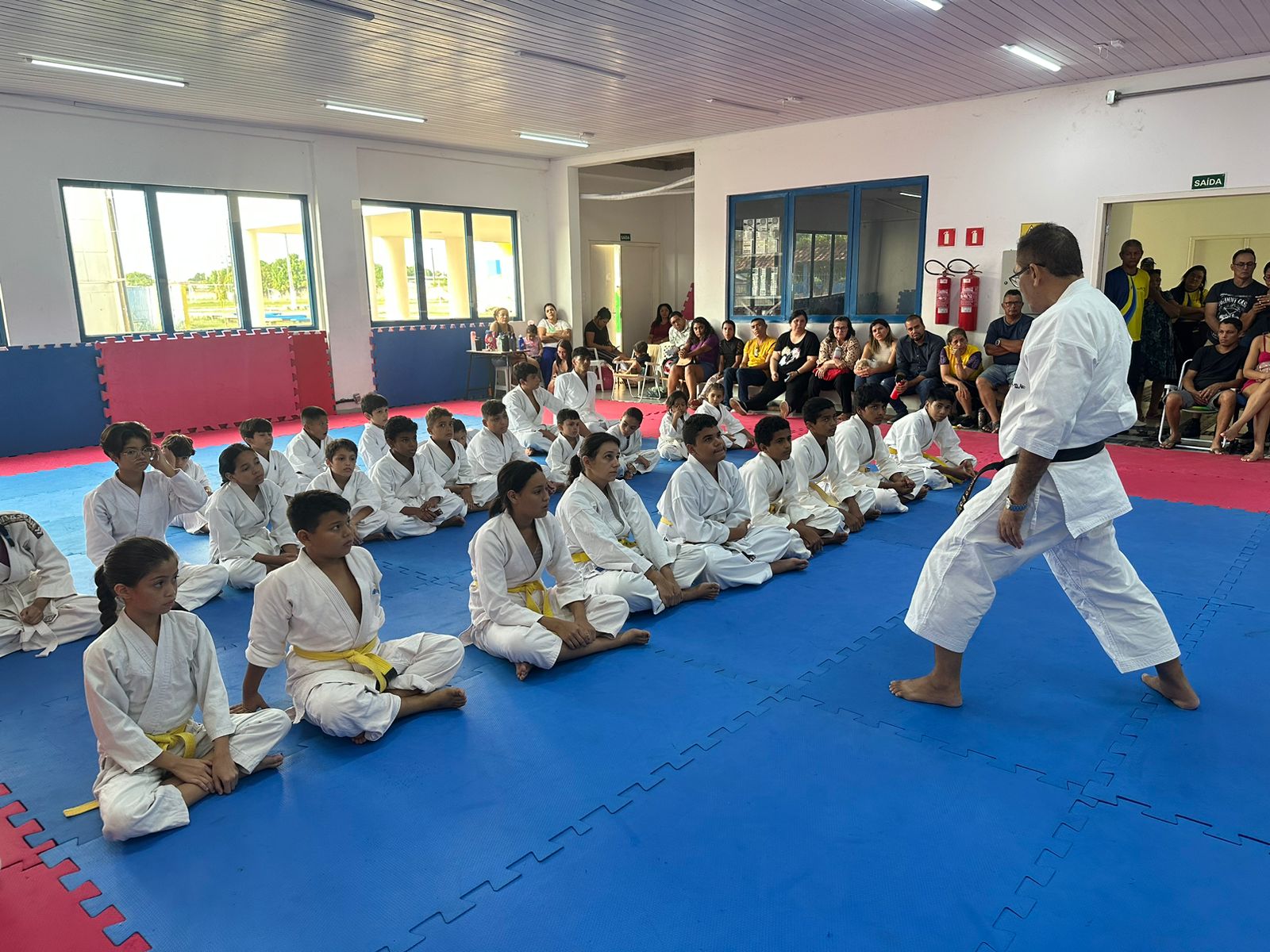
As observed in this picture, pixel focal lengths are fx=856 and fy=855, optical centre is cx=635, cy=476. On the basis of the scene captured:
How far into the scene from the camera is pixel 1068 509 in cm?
290

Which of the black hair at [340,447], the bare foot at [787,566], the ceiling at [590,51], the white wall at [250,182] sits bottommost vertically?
the bare foot at [787,566]

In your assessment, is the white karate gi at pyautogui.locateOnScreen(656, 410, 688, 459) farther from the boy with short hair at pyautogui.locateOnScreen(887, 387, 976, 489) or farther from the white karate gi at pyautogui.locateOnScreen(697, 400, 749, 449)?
the boy with short hair at pyautogui.locateOnScreen(887, 387, 976, 489)

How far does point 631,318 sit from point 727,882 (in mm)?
15032

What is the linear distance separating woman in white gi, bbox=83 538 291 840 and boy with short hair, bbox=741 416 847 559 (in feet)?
9.82

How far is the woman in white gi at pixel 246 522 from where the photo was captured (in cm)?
491

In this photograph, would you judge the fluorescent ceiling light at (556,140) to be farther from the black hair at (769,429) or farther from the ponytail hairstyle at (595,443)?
the ponytail hairstyle at (595,443)

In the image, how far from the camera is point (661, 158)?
608 inches

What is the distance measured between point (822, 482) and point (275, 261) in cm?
842

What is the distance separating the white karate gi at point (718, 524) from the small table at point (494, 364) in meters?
7.88

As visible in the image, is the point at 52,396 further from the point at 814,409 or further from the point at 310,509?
the point at 814,409

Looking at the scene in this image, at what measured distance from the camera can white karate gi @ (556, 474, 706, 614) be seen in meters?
4.19

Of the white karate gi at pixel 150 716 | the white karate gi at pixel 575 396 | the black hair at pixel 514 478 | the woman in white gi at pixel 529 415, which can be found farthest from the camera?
the white karate gi at pixel 575 396

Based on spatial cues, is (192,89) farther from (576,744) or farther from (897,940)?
(897,940)

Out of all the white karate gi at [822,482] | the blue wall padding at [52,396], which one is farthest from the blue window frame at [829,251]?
the blue wall padding at [52,396]
